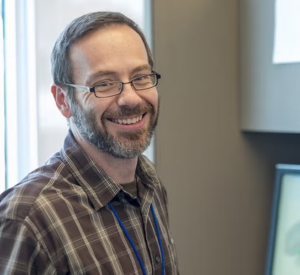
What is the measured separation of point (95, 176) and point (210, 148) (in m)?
0.52

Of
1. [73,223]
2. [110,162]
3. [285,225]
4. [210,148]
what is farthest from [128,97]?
[285,225]

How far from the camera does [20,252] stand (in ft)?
2.54

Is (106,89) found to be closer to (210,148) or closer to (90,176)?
(90,176)

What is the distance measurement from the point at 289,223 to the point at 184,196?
0.28 m

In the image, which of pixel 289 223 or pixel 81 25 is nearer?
pixel 81 25

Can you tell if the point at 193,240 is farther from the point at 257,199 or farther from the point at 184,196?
the point at 257,199

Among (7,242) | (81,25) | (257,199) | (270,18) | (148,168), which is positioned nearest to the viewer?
(7,242)

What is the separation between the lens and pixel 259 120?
132cm

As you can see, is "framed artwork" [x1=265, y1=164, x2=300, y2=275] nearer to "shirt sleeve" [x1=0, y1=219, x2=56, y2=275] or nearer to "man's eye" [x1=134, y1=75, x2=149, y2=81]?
"man's eye" [x1=134, y1=75, x2=149, y2=81]

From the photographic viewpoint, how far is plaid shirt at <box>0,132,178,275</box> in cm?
79

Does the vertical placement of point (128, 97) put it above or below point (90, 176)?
above

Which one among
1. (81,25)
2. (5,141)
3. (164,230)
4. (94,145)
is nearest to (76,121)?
(94,145)

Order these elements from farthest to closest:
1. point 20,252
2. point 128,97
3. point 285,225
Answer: point 285,225 → point 128,97 → point 20,252

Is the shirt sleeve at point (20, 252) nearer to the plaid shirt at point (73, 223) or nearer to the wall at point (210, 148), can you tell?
the plaid shirt at point (73, 223)
